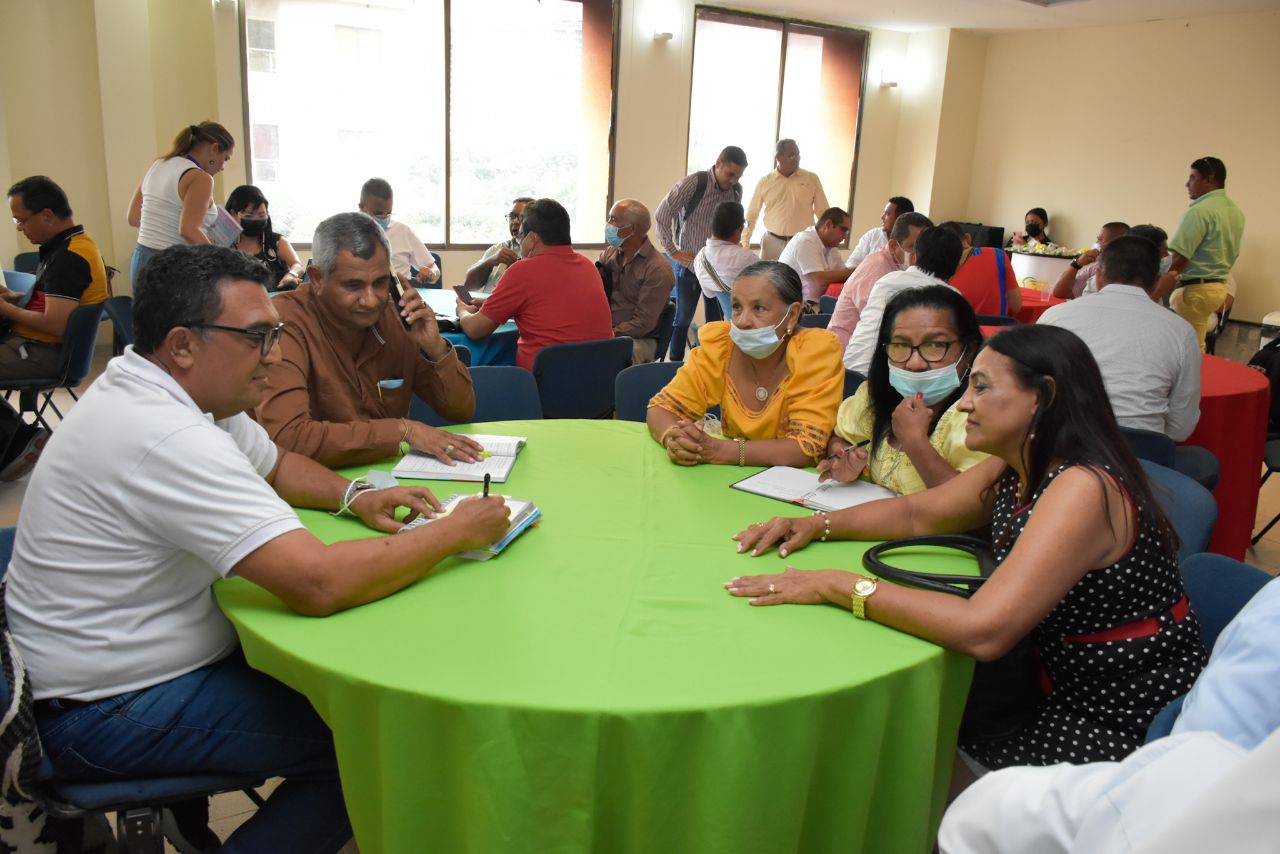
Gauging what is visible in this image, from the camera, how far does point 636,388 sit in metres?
3.39

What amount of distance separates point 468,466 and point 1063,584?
4.70 ft

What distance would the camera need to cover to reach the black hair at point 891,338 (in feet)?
7.91

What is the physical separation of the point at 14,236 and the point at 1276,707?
25.7 feet

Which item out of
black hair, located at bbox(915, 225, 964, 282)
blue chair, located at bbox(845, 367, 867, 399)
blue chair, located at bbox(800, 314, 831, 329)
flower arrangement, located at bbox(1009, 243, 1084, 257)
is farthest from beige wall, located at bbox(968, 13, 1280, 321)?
blue chair, located at bbox(845, 367, 867, 399)

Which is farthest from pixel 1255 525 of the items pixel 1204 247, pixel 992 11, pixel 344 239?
pixel 992 11

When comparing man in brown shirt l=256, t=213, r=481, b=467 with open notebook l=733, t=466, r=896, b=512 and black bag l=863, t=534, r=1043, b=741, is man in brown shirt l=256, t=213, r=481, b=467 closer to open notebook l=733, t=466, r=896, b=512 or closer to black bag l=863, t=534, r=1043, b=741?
open notebook l=733, t=466, r=896, b=512

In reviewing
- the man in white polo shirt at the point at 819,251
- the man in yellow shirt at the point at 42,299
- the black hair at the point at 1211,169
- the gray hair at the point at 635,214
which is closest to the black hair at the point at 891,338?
the gray hair at the point at 635,214

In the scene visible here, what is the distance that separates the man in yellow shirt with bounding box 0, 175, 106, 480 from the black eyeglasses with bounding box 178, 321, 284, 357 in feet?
11.4

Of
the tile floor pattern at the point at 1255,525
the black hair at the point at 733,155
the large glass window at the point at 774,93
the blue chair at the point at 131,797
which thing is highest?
the large glass window at the point at 774,93

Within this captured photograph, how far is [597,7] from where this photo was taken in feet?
30.7

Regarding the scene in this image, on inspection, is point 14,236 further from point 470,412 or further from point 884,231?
point 884,231

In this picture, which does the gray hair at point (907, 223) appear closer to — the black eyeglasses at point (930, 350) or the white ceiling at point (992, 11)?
the black eyeglasses at point (930, 350)

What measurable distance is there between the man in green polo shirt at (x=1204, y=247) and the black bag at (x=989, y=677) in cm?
563

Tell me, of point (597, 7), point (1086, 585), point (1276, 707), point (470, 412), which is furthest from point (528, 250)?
point (597, 7)
